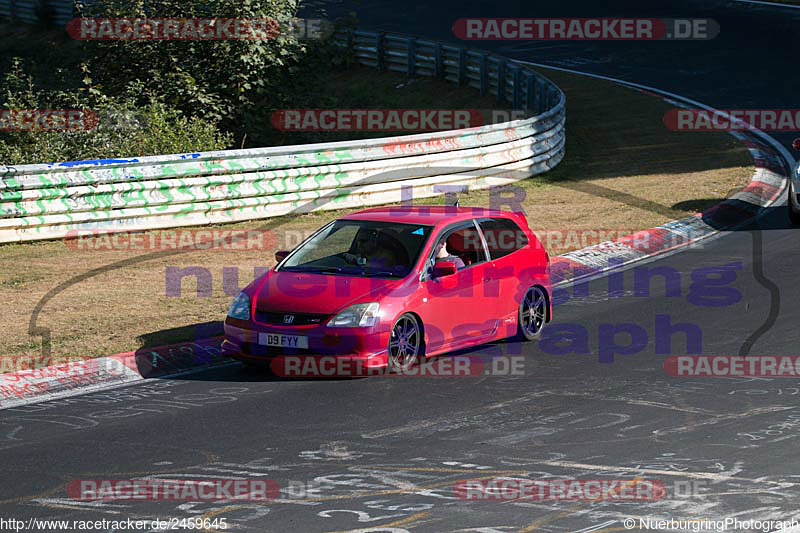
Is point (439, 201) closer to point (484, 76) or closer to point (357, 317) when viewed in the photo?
point (357, 317)

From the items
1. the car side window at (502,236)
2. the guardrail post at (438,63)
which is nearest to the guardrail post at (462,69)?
the guardrail post at (438,63)

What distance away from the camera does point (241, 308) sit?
427 inches

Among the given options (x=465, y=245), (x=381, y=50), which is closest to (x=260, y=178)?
(x=465, y=245)

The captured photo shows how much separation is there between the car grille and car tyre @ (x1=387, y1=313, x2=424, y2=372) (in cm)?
66

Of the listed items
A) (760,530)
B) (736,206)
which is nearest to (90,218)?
(736,206)

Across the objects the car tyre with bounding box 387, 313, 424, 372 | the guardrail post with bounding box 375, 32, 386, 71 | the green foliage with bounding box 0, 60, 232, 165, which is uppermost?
the guardrail post with bounding box 375, 32, 386, 71

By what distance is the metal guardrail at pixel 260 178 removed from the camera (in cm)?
1647

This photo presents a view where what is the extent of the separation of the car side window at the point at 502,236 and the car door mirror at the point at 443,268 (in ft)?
3.14

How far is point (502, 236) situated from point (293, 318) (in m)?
2.84

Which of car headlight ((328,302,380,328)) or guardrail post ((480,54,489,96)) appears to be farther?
guardrail post ((480,54,489,96))

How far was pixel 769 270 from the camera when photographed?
1530 cm

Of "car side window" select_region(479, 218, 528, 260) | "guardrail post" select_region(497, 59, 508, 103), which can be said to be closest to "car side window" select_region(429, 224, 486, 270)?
"car side window" select_region(479, 218, 528, 260)

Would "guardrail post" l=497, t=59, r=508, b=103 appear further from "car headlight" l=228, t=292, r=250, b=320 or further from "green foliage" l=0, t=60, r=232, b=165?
"car headlight" l=228, t=292, r=250, b=320

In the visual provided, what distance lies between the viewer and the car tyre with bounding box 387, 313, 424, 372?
10656mm
